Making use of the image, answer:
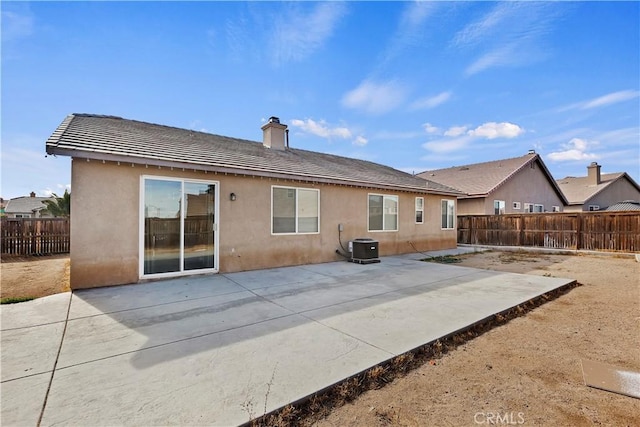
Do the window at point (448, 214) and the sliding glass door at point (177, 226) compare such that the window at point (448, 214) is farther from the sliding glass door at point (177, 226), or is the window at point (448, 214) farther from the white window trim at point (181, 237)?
the sliding glass door at point (177, 226)

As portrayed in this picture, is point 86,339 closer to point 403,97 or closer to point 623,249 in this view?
point 403,97

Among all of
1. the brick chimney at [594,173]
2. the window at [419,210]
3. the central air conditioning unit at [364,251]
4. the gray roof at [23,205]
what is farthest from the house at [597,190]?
the gray roof at [23,205]

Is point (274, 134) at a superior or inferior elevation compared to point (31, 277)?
superior

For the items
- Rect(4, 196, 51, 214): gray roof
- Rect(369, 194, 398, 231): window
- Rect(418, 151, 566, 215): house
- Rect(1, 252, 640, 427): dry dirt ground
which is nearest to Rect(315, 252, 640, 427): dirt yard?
Rect(1, 252, 640, 427): dry dirt ground

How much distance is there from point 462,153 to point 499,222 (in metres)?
12.3

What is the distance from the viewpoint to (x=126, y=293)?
5.29 meters

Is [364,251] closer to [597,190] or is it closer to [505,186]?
[505,186]

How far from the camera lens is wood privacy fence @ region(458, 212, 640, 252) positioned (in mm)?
11227

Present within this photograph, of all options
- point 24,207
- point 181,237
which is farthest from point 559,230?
point 24,207

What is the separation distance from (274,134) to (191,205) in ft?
18.8

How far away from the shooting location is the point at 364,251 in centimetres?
889

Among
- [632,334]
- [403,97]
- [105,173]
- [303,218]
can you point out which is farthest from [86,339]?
[403,97]

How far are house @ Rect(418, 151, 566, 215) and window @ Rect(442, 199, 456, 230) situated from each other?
2.16m

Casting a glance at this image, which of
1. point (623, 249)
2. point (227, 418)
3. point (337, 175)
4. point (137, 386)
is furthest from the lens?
point (623, 249)
